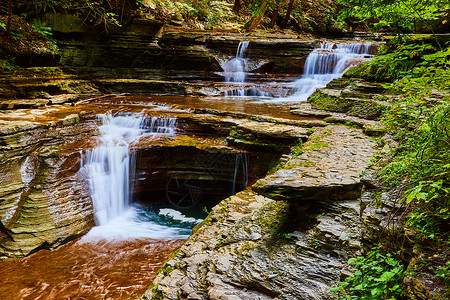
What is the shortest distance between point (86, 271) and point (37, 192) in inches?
86.1

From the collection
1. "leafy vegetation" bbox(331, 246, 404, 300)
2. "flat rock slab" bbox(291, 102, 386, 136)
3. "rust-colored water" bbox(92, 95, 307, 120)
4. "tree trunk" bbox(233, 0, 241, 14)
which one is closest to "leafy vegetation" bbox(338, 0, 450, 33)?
"flat rock slab" bbox(291, 102, 386, 136)

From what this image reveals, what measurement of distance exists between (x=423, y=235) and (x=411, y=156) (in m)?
0.94

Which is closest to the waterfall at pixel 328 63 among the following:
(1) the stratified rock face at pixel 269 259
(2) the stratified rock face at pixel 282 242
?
(2) the stratified rock face at pixel 282 242

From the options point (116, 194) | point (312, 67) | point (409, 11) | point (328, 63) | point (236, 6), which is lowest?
point (116, 194)

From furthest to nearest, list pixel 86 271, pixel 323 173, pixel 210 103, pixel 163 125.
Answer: pixel 210 103
pixel 163 125
pixel 86 271
pixel 323 173

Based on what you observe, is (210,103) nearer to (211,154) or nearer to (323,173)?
(211,154)

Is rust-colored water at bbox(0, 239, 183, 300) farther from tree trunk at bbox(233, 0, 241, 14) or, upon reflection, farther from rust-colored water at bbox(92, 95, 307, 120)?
tree trunk at bbox(233, 0, 241, 14)

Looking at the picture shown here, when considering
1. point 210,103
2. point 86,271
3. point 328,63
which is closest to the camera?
point 86,271

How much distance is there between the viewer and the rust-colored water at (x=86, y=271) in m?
4.40

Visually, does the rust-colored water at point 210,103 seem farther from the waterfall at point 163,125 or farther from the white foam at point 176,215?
the white foam at point 176,215

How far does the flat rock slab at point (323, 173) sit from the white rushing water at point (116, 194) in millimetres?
3405

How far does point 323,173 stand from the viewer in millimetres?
3695

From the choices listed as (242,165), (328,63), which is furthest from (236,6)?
(242,165)

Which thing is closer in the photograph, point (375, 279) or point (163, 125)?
point (375, 279)
